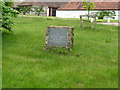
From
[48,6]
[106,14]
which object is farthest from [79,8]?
[48,6]

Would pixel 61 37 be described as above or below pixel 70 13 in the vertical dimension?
below

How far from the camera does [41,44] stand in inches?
450

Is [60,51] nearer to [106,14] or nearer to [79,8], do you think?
[106,14]

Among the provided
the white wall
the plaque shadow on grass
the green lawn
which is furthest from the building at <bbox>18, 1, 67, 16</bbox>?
the plaque shadow on grass

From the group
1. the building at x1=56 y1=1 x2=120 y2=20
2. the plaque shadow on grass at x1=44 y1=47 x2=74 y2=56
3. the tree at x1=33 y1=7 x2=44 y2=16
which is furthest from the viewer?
the tree at x1=33 y1=7 x2=44 y2=16

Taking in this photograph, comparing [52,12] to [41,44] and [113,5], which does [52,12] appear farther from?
[41,44]

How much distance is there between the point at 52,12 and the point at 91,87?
5092 centimetres

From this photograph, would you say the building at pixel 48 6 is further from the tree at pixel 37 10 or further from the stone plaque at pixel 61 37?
the stone plaque at pixel 61 37

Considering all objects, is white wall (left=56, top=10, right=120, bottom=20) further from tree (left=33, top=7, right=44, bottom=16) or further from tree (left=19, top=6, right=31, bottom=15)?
tree (left=19, top=6, right=31, bottom=15)

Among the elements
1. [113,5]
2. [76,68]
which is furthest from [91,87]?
[113,5]

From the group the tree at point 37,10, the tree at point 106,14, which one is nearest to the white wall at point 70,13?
the tree at point 37,10

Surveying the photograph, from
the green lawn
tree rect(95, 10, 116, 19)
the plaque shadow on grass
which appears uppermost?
tree rect(95, 10, 116, 19)

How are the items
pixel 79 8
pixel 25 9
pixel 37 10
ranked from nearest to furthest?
1. pixel 79 8
2. pixel 37 10
3. pixel 25 9

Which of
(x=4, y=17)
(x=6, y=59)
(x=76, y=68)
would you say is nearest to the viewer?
(x=76, y=68)
